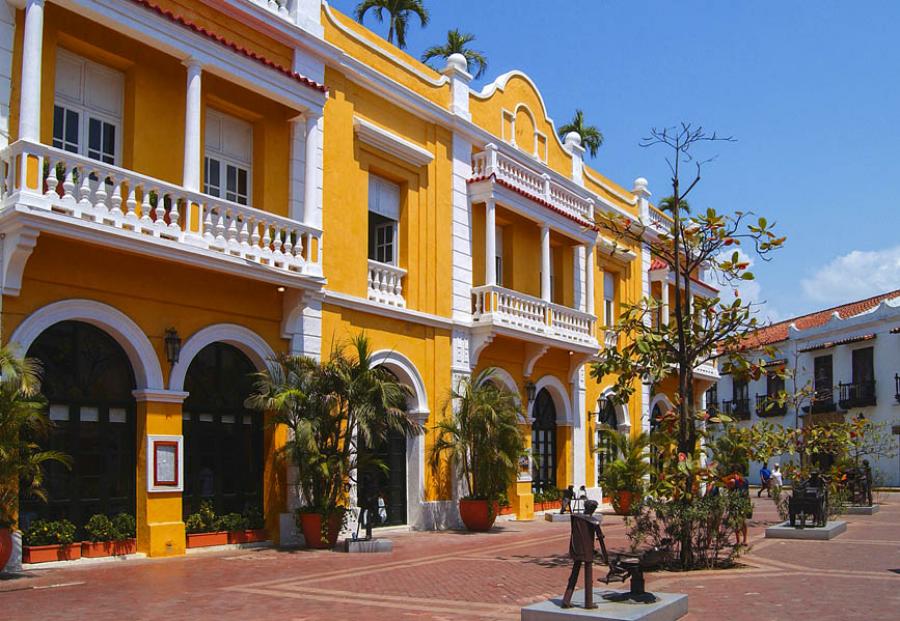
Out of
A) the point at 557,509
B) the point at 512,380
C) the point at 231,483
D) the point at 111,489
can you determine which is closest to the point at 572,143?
the point at 512,380

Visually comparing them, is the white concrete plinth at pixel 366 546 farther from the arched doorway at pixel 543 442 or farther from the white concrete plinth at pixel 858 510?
the white concrete plinth at pixel 858 510

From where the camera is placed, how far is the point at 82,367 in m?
13.4

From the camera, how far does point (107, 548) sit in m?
13.2

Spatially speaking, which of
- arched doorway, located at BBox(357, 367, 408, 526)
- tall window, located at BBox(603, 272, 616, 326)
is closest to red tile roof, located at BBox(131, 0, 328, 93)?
arched doorway, located at BBox(357, 367, 408, 526)

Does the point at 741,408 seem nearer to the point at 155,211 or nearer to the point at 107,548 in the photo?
the point at 155,211

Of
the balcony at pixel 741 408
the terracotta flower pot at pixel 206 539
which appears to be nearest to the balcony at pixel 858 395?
the balcony at pixel 741 408

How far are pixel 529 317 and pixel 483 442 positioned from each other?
429cm

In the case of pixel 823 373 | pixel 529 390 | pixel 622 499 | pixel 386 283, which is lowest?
pixel 622 499

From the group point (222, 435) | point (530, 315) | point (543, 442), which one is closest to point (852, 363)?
point (543, 442)

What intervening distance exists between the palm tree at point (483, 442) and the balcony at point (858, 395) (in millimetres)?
27393

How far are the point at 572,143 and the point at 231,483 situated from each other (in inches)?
620

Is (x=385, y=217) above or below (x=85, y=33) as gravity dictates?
below

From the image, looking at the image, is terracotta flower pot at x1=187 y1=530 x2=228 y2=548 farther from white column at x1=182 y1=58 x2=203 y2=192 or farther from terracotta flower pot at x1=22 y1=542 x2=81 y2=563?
white column at x1=182 y1=58 x2=203 y2=192

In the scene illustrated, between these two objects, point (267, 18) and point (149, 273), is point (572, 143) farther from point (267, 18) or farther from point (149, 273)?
point (149, 273)
